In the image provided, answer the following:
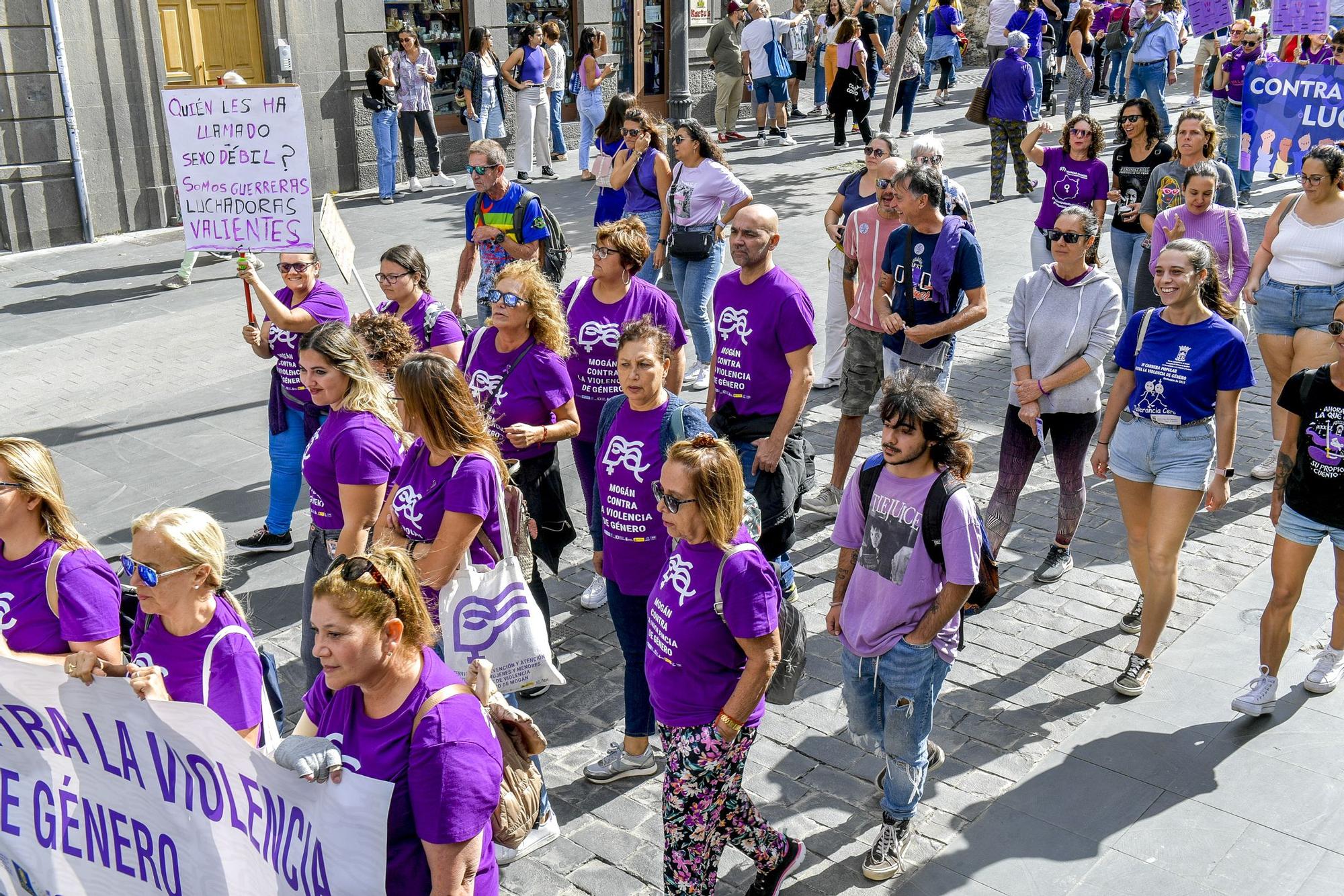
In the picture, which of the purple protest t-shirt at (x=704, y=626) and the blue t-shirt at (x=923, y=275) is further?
the blue t-shirt at (x=923, y=275)

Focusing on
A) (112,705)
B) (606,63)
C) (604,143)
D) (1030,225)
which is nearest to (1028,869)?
(112,705)

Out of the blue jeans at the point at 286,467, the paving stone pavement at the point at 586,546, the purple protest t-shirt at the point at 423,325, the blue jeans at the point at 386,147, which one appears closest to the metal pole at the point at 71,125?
the paving stone pavement at the point at 586,546

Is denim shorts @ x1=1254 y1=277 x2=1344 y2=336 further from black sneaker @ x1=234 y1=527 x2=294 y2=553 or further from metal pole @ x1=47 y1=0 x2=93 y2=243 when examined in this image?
metal pole @ x1=47 y1=0 x2=93 y2=243

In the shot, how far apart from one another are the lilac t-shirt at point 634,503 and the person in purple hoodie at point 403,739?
174 centimetres

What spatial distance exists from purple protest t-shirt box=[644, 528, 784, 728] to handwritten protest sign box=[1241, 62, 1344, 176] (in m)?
7.80

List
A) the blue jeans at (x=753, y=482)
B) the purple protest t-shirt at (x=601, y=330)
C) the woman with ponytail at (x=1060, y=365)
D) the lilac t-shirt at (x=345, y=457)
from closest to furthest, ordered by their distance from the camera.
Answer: the lilac t-shirt at (x=345, y=457) < the blue jeans at (x=753, y=482) < the purple protest t-shirt at (x=601, y=330) < the woman with ponytail at (x=1060, y=365)

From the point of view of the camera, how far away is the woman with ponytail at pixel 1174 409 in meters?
5.56

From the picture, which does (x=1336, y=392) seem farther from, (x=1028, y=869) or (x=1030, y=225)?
(x=1030, y=225)

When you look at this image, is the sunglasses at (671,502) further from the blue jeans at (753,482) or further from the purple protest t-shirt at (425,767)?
the blue jeans at (753,482)

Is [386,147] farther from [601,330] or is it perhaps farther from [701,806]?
[701,806]

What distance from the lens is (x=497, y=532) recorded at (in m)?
4.59

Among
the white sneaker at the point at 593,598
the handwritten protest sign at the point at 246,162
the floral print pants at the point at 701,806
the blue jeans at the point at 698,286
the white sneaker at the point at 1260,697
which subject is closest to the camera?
the floral print pants at the point at 701,806

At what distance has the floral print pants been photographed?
161 inches

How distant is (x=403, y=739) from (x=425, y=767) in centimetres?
10
